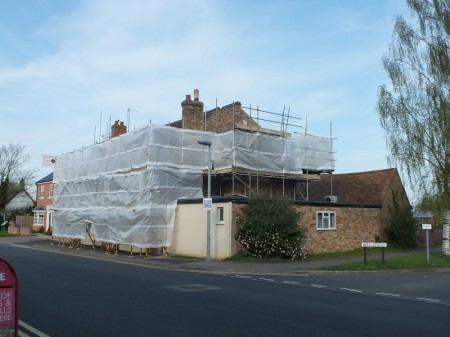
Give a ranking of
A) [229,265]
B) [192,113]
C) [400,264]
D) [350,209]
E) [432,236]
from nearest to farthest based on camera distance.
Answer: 1. [229,265]
2. [400,264]
3. [350,209]
4. [192,113]
5. [432,236]

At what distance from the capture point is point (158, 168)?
82.0 ft

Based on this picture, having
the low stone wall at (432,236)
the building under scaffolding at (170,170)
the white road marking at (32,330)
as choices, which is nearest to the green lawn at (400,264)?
the building under scaffolding at (170,170)

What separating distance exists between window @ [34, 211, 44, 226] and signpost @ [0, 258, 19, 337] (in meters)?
49.5

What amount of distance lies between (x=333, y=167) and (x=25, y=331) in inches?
987

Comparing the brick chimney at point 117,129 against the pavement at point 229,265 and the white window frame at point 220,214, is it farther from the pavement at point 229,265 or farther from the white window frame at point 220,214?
the white window frame at point 220,214

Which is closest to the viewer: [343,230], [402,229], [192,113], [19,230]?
[343,230]

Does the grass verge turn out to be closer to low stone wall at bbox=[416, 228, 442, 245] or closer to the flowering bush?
the flowering bush

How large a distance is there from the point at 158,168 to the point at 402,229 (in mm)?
15252

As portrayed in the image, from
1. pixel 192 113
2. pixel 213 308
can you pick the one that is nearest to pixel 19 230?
pixel 192 113

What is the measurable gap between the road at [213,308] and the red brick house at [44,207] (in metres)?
36.8

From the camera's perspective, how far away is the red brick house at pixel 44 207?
162ft

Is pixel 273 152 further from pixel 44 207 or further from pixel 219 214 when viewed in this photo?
pixel 44 207

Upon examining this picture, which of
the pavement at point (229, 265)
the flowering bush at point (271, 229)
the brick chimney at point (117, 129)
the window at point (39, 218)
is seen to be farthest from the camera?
the window at point (39, 218)

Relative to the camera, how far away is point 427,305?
10.8m
